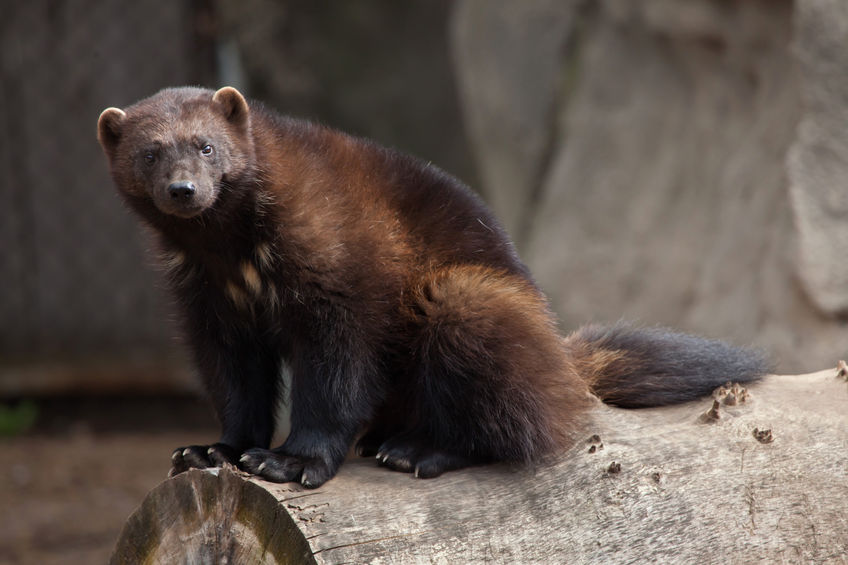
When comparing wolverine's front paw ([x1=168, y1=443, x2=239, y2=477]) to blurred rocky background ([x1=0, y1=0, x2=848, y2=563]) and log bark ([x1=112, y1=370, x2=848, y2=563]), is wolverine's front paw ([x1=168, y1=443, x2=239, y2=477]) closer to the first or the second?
log bark ([x1=112, y1=370, x2=848, y2=563])

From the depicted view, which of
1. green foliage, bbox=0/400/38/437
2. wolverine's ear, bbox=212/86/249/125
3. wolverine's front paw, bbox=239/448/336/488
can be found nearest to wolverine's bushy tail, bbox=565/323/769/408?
wolverine's front paw, bbox=239/448/336/488

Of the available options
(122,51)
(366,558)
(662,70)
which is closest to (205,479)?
(366,558)

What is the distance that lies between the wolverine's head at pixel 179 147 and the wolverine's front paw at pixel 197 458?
2.11 ft

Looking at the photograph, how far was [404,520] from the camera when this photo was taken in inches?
99.6

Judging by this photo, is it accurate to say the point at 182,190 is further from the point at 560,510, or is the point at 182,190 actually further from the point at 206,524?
the point at 560,510

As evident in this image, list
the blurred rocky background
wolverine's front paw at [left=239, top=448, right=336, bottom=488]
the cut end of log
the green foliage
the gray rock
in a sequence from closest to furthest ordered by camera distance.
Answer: the cut end of log
wolverine's front paw at [left=239, top=448, right=336, bottom=488]
the gray rock
the blurred rocky background
the green foliage

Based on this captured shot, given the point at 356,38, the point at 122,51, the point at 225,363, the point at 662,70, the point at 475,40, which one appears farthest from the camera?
the point at 356,38

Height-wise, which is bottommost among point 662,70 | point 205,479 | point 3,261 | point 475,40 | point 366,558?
point 366,558

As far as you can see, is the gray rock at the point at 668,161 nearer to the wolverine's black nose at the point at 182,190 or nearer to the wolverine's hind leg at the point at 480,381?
the wolverine's hind leg at the point at 480,381

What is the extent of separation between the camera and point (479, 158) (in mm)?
7059

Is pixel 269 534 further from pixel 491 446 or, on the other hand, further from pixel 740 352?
pixel 740 352

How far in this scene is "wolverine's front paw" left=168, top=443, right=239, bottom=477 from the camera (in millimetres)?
2863

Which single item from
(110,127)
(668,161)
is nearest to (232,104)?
(110,127)

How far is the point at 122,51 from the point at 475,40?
2.39 metres
